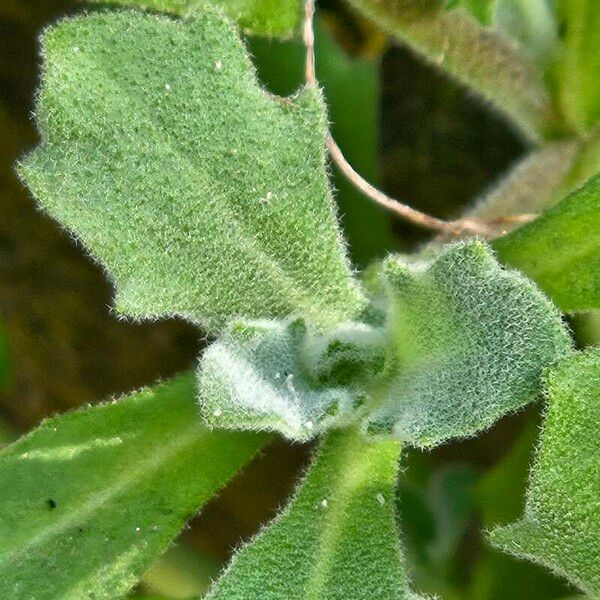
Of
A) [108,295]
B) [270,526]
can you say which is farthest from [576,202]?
[108,295]

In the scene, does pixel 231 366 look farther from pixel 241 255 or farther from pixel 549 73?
pixel 549 73

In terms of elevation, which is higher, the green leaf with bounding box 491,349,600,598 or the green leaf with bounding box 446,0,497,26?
Answer: the green leaf with bounding box 446,0,497,26

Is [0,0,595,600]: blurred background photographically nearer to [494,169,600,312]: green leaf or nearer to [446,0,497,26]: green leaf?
[446,0,497,26]: green leaf

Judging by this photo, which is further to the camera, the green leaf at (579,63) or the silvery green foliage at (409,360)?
the green leaf at (579,63)

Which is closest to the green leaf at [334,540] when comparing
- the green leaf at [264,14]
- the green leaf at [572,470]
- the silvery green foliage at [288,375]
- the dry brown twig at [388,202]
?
the silvery green foliage at [288,375]

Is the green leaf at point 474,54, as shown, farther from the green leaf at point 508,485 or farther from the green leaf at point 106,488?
the green leaf at point 106,488

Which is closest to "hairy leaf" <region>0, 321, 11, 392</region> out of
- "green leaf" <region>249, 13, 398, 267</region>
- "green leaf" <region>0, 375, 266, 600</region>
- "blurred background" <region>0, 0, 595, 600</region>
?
"blurred background" <region>0, 0, 595, 600</region>

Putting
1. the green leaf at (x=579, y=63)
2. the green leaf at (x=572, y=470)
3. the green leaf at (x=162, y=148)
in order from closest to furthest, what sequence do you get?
the green leaf at (x=572, y=470), the green leaf at (x=162, y=148), the green leaf at (x=579, y=63)

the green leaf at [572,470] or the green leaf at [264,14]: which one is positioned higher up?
the green leaf at [264,14]
